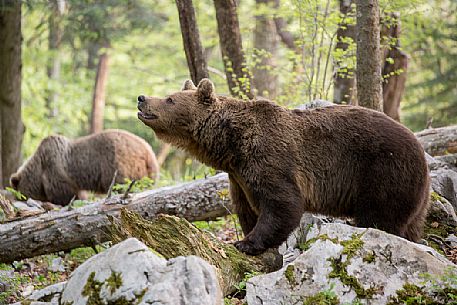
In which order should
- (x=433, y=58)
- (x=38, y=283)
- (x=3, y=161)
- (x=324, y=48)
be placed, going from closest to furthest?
(x=38, y=283) < (x=324, y=48) < (x=3, y=161) < (x=433, y=58)

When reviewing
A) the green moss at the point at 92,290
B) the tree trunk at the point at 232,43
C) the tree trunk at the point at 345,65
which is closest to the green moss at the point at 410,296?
the green moss at the point at 92,290

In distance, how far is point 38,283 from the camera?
7711 mm

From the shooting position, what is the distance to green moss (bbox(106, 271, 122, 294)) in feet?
14.2

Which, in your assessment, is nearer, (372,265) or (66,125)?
(372,265)

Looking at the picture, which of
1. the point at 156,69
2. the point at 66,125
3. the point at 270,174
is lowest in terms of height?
the point at 66,125

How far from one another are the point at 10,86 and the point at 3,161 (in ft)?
6.44

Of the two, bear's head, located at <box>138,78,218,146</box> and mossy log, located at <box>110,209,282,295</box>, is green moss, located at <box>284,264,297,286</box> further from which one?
bear's head, located at <box>138,78,218,146</box>

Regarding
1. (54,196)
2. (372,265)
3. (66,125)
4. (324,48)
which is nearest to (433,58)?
(324,48)

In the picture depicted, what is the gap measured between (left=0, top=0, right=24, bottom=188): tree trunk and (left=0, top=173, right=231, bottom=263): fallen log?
5709 mm

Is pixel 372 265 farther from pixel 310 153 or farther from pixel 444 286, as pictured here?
pixel 310 153

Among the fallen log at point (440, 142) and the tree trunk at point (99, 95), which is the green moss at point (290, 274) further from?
the tree trunk at point (99, 95)

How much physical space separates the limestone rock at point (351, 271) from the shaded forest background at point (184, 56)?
5864 mm

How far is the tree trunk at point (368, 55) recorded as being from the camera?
27.1 feet

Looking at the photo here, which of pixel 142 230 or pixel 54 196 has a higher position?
pixel 142 230
